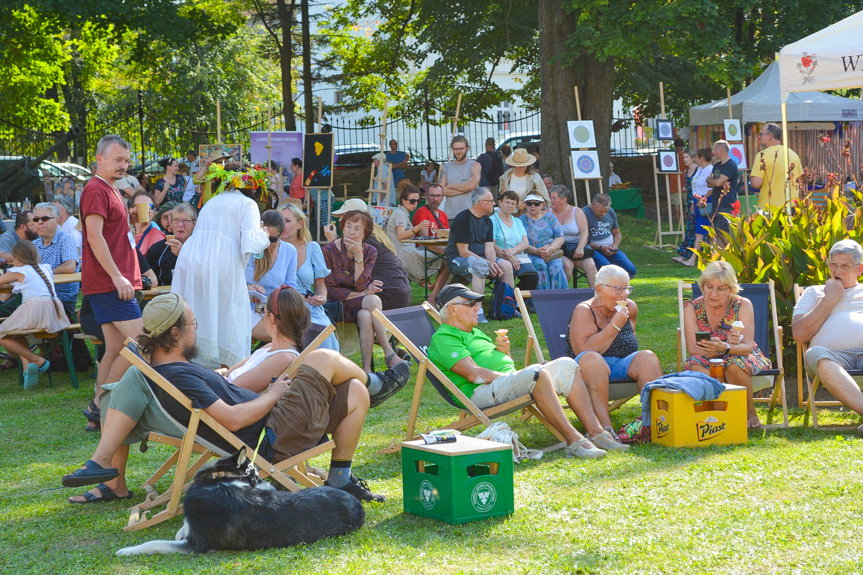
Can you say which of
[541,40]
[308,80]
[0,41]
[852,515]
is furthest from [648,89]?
[852,515]

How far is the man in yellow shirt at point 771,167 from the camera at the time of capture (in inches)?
423

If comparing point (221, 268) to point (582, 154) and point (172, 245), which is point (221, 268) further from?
point (582, 154)

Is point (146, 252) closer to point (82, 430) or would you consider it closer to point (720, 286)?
point (82, 430)

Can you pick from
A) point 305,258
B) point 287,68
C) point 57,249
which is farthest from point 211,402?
point 287,68

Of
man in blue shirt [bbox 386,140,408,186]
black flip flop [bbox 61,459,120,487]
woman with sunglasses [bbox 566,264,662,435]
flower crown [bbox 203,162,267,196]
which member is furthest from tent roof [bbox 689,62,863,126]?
black flip flop [bbox 61,459,120,487]

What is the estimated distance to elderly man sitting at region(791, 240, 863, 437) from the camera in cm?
574

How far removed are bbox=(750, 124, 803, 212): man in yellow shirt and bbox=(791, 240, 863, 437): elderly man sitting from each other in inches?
183

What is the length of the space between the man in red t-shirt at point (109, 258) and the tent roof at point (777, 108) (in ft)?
46.1

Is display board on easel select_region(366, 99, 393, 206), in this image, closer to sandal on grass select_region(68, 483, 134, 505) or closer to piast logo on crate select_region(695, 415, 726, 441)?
piast logo on crate select_region(695, 415, 726, 441)

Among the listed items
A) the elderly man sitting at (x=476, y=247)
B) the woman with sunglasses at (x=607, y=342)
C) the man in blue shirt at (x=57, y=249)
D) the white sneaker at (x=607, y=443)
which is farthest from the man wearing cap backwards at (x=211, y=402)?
the elderly man sitting at (x=476, y=247)

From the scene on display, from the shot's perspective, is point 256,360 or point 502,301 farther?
point 502,301

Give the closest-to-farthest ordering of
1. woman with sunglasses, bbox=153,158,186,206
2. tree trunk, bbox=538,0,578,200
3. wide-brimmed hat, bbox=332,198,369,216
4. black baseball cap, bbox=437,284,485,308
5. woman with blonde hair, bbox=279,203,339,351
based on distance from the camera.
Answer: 1. black baseball cap, bbox=437,284,485,308
2. woman with blonde hair, bbox=279,203,339,351
3. wide-brimmed hat, bbox=332,198,369,216
4. woman with sunglasses, bbox=153,158,186,206
5. tree trunk, bbox=538,0,578,200

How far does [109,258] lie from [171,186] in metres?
10.0

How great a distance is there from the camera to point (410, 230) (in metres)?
10.5
